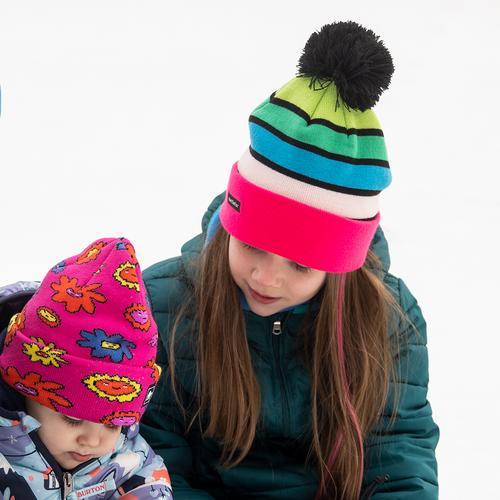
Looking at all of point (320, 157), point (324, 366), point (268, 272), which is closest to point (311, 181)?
point (320, 157)

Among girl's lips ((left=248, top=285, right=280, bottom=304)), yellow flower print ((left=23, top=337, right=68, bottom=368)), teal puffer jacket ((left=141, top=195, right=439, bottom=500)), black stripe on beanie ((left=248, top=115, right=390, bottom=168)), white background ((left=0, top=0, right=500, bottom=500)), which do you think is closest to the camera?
yellow flower print ((left=23, top=337, right=68, bottom=368))

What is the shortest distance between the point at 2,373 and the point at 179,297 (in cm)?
40

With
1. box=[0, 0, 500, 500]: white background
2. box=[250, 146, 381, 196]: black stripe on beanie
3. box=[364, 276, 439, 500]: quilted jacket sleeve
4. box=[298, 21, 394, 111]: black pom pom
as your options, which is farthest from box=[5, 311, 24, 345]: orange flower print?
box=[0, 0, 500, 500]: white background

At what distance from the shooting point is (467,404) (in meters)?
2.00

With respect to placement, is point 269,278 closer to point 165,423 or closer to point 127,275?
point 127,275

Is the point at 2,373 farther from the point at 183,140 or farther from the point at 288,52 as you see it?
the point at 288,52

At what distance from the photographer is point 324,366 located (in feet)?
4.98

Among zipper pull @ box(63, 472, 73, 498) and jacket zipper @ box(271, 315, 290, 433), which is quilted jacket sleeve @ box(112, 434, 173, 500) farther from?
jacket zipper @ box(271, 315, 290, 433)

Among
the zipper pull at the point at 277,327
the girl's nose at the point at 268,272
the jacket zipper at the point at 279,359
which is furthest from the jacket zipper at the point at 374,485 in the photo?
the girl's nose at the point at 268,272

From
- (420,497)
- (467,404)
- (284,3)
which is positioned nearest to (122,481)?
(420,497)

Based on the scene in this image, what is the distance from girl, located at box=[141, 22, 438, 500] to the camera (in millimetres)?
1292

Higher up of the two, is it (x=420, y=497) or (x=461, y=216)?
(x=461, y=216)

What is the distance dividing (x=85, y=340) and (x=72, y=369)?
0.12 feet

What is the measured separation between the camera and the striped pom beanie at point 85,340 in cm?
114
